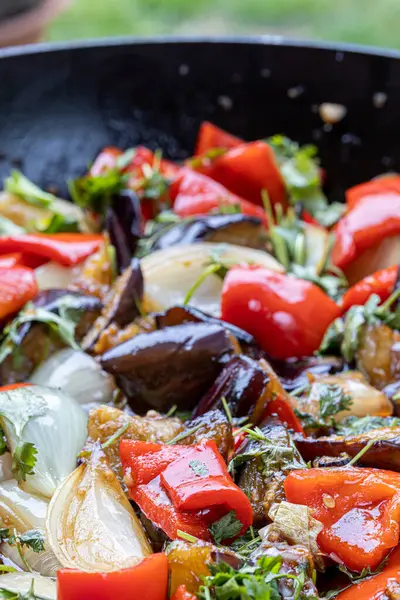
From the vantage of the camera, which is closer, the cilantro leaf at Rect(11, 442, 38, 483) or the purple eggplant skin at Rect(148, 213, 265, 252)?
the cilantro leaf at Rect(11, 442, 38, 483)

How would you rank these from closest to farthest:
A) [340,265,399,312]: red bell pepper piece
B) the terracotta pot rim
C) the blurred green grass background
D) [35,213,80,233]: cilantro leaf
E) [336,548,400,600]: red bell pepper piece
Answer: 1. [336,548,400,600]: red bell pepper piece
2. [340,265,399,312]: red bell pepper piece
3. [35,213,80,233]: cilantro leaf
4. the terracotta pot rim
5. the blurred green grass background

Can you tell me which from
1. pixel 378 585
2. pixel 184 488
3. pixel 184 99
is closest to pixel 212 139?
pixel 184 99

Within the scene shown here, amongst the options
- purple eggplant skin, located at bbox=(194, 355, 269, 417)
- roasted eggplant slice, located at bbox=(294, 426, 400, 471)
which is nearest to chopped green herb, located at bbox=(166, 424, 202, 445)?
purple eggplant skin, located at bbox=(194, 355, 269, 417)

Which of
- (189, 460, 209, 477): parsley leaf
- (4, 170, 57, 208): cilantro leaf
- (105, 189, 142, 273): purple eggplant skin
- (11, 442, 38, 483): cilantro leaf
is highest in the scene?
(4, 170, 57, 208): cilantro leaf

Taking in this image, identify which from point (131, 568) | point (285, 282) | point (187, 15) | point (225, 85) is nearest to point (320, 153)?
point (225, 85)

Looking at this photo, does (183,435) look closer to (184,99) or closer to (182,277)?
(182,277)

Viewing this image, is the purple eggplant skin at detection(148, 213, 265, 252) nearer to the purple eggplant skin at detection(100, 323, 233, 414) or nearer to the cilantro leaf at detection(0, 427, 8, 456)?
the purple eggplant skin at detection(100, 323, 233, 414)

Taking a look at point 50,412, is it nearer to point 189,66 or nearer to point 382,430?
point 382,430
